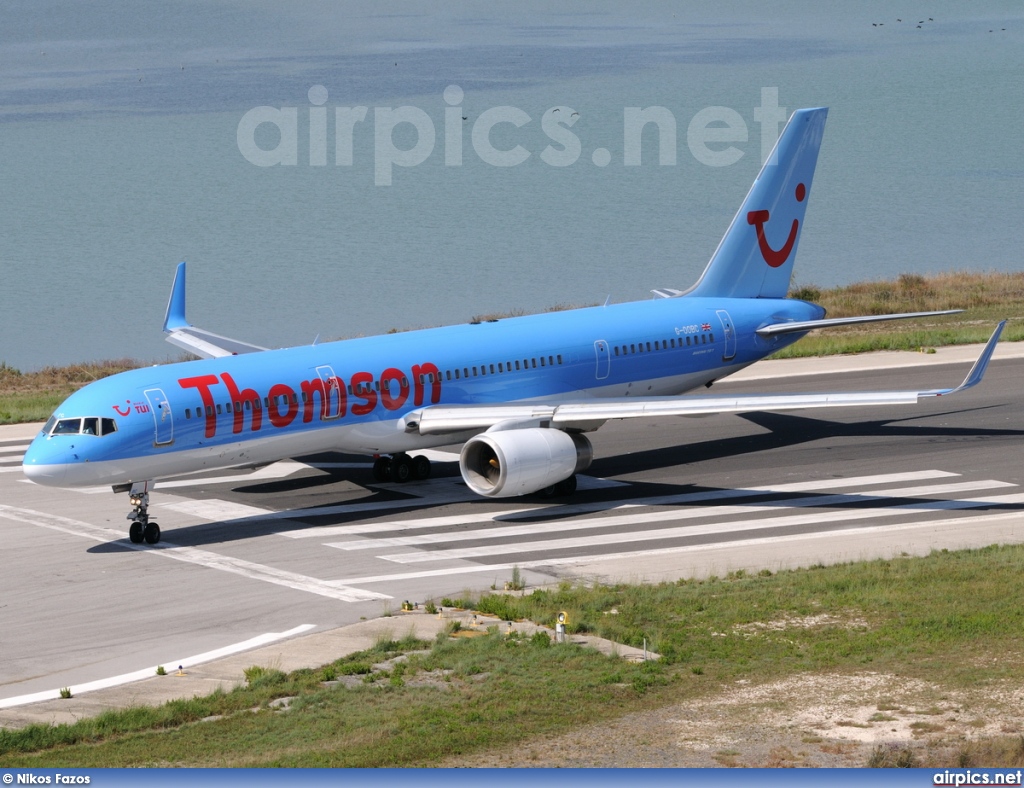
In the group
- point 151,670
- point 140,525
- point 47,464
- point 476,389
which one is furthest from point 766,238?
point 151,670

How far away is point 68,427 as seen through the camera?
31.3 metres

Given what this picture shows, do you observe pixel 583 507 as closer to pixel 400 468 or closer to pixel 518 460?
pixel 518 460

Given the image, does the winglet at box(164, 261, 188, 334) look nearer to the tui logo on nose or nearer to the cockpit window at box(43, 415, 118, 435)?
the cockpit window at box(43, 415, 118, 435)

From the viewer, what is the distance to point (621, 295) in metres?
83.9

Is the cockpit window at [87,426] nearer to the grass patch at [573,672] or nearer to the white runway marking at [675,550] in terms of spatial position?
the white runway marking at [675,550]

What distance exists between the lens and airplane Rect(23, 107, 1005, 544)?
3197cm

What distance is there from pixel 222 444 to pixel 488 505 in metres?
6.75

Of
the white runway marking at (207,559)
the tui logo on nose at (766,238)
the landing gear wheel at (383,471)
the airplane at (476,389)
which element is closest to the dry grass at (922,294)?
the tui logo on nose at (766,238)

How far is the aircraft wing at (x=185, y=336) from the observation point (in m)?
43.2

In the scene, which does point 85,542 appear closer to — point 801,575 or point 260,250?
point 801,575

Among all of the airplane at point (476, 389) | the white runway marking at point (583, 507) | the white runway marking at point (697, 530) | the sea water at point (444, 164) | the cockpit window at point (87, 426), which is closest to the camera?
the cockpit window at point (87, 426)

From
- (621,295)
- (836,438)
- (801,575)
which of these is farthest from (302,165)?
(801,575)

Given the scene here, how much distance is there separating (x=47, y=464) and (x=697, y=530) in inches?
556

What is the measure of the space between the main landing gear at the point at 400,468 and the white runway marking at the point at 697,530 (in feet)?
21.6
